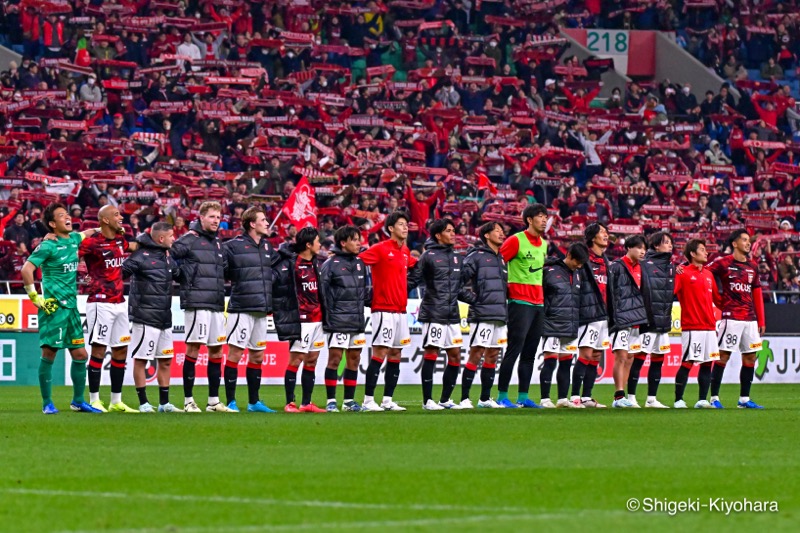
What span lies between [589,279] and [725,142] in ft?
64.5

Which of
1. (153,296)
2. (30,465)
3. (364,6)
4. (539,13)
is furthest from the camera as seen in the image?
(539,13)

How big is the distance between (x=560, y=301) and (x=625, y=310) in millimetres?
825

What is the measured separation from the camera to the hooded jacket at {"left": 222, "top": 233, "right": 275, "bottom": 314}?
53.3 ft

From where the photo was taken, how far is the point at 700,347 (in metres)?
18.1

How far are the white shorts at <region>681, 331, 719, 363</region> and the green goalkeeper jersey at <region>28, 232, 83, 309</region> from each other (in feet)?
24.9

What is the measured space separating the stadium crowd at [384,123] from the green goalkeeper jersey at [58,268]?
1012 cm

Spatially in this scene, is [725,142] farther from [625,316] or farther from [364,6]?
[625,316]

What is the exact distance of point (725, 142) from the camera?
36406 mm

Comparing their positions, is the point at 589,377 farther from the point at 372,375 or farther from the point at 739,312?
the point at 372,375

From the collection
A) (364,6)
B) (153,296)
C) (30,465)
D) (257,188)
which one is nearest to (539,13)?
(364,6)

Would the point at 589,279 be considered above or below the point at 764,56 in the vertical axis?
below

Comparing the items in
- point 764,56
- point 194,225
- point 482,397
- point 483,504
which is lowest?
point 482,397

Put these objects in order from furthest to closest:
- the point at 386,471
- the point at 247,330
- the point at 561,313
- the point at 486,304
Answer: the point at 561,313, the point at 486,304, the point at 247,330, the point at 386,471

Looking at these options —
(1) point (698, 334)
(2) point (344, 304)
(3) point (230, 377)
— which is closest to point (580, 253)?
(1) point (698, 334)
